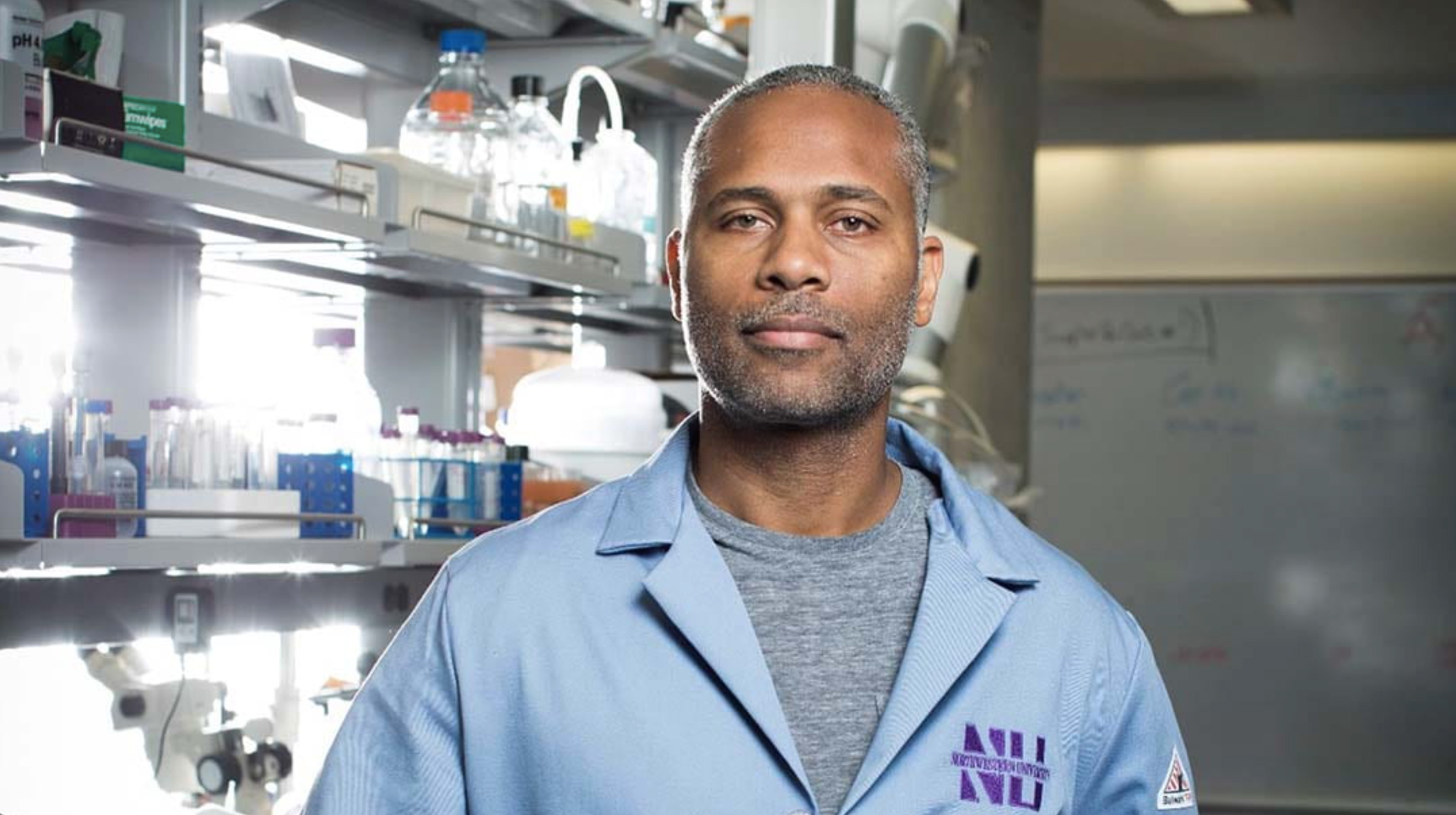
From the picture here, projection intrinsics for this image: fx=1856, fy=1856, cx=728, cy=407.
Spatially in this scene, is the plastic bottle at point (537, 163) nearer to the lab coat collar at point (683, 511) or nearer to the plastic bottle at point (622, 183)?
the plastic bottle at point (622, 183)

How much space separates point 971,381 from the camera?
4.39m

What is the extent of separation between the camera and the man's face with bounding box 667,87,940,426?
124 cm

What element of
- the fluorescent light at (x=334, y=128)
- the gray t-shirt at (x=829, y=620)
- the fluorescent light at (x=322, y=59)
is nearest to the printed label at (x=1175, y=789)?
the gray t-shirt at (x=829, y=620)

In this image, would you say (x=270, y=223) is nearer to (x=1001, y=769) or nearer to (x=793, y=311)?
(x=793, y=311)

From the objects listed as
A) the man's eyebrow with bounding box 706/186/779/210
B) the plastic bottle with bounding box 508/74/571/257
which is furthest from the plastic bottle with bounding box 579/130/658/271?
the man's eyebrow with bounding box 706/186/779/210

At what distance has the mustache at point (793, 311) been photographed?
1.23m

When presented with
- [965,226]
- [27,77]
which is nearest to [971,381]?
[965,226]

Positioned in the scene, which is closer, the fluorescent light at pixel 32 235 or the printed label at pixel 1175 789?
the printed label at pixel 1175 789

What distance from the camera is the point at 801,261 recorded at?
1233 millimetres

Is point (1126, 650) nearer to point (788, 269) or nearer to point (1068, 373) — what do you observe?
point (788, 269)

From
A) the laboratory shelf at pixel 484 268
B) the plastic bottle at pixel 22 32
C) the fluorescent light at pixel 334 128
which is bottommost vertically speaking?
the laboratory shelf at pixel 484 268

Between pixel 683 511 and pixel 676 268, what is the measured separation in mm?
194

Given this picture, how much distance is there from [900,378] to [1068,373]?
4.04 meters

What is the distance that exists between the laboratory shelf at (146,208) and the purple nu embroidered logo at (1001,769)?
2.93 ft
